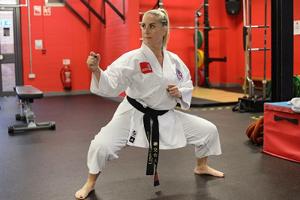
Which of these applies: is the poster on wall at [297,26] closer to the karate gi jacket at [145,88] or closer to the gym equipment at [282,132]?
the gym equipment at [282,132]

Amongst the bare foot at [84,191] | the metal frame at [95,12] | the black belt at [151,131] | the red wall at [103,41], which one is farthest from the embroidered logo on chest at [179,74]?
the red wall at [103,41]

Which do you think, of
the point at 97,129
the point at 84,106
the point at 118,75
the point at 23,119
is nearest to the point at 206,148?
the point at 118,75

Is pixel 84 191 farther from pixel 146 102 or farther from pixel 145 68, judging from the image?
pixel 145 68

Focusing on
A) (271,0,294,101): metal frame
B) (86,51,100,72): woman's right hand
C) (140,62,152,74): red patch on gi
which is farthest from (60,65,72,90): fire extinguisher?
(86,51,100,72): woman's right hand

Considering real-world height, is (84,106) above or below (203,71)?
below

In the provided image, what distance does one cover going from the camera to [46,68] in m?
9.64

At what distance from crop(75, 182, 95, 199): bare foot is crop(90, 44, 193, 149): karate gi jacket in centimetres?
40

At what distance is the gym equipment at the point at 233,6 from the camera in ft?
31.6

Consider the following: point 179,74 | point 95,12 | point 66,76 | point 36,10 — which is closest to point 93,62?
point 179,74

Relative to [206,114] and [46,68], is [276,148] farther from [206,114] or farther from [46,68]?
[46,68]

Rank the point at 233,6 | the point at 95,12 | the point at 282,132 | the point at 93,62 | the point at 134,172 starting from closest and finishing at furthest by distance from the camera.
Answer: the point at 93,62, the point at 134,172, the point at 282,132, the point at 95,12, the point at 233,6

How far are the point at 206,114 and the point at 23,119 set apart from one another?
2.69 m

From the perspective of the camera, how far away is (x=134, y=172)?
336 cm

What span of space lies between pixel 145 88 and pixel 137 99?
0.34 ft
